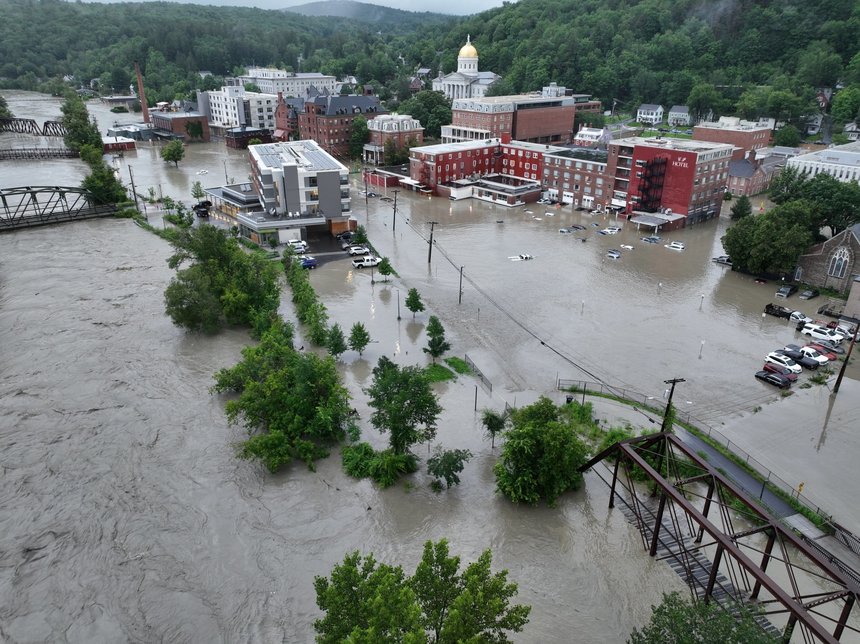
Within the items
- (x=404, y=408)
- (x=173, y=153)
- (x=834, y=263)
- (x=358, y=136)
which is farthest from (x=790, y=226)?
(x=173, y=153)

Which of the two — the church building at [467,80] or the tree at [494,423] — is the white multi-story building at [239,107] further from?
the tree at [494,423]

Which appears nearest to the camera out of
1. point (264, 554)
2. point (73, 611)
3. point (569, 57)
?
point (73, 611)

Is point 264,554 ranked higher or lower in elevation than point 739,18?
lower

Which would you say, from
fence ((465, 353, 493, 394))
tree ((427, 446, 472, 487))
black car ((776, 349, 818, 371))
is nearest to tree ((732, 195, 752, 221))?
black car ((776, 349, 818, 371))

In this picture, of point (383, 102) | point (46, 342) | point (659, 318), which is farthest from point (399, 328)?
point (383, 102)

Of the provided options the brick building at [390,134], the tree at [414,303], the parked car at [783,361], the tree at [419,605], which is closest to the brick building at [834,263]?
the parked car at [783,361]

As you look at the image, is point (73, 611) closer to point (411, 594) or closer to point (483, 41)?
point (411, 594)
